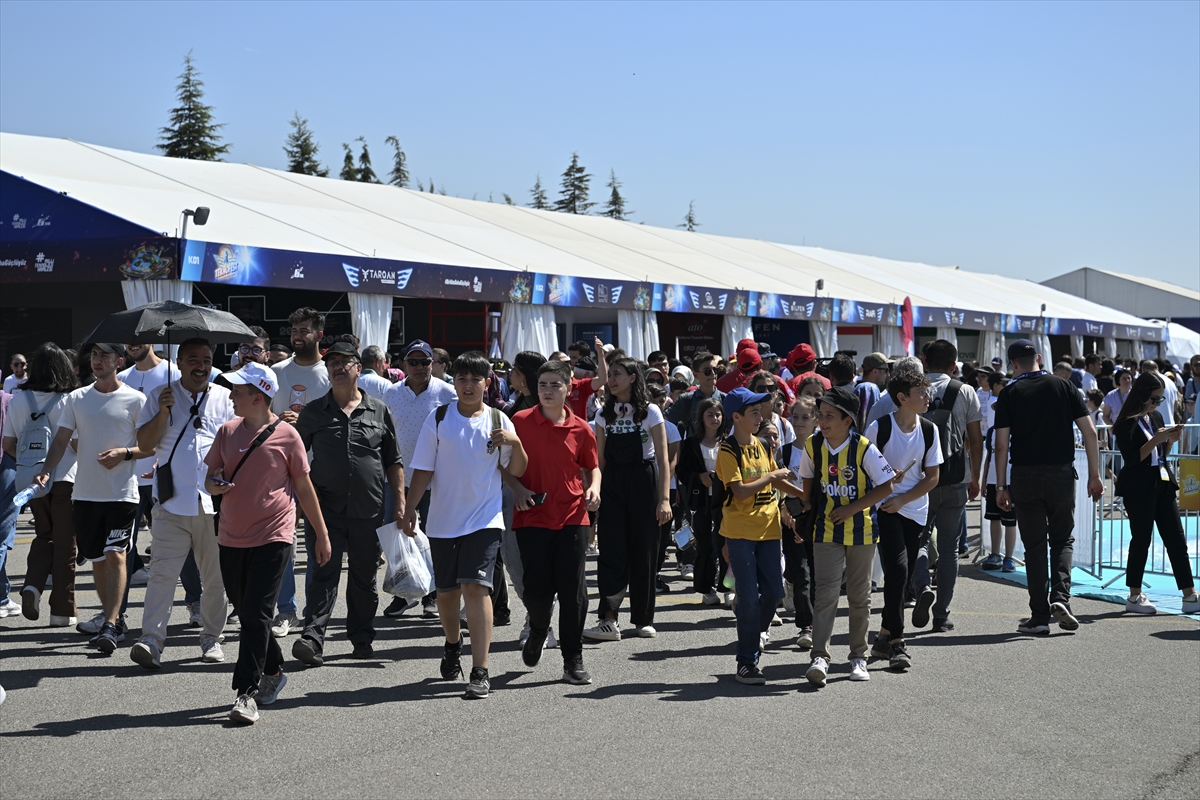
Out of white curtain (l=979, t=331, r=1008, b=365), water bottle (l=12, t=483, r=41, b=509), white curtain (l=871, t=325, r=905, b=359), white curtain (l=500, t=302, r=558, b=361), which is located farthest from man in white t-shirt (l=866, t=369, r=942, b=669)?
white curtain (l=979, t=331, r=1008, b=365)

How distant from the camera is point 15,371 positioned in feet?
42.7

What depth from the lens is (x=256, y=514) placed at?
19.7 feet

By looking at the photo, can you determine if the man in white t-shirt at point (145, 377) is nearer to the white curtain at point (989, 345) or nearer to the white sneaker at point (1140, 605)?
the white sneaker at point (1140, 605)

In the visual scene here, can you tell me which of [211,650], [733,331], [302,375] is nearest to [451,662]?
[211,650]

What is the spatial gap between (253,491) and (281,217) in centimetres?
1504

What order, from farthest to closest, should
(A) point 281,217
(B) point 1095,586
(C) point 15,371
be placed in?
(A) point 281,217, (C) point 15,371, (B) point 1095,586

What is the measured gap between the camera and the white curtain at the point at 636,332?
2361 centimetres

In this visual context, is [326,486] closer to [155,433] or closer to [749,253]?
[155,433]

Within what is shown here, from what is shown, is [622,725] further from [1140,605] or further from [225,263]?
[225,263]

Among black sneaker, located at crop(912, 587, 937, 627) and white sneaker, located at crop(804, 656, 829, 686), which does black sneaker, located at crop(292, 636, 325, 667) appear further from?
black sneaker, located at crop(912, 587, 937, 627)

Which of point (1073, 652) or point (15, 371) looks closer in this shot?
point (1073, 652)

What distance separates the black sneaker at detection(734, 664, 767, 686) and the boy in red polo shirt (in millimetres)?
878

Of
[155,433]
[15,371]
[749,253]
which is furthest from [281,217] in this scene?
[749,253]

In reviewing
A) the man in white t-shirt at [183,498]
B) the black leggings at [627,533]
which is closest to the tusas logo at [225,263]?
the man in white t-shirt at [183,498]
